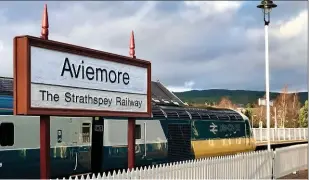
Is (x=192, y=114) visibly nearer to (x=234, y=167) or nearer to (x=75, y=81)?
(x=234, y=167)

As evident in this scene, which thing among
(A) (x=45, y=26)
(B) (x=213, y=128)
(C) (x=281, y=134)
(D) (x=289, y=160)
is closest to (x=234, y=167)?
(D) (x=289, y=160)

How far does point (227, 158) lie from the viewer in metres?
14.1

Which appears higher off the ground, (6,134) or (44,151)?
(6,134)

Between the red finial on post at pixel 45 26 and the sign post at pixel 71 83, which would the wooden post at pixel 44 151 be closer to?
the sign post at pixel 71 83

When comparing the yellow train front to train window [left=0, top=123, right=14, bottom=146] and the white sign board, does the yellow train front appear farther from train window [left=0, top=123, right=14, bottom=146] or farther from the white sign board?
the white sign board

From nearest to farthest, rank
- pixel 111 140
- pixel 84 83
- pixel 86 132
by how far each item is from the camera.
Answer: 1. pixel 84 83
2. pixel 86 132
3. pixel 111 140

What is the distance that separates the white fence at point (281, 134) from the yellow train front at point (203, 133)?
12.7 metres

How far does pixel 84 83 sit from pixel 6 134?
13.6ft

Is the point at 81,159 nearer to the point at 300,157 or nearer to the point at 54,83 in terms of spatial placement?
the point at 54,83

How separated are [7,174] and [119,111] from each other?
12.4 feet

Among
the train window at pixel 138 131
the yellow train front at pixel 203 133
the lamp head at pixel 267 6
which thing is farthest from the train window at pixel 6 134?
the lamp head at pixel 267 6

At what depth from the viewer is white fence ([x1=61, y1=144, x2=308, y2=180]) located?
10.2 m

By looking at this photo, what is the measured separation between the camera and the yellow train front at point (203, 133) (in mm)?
19406

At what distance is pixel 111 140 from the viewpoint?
51.5 feet
